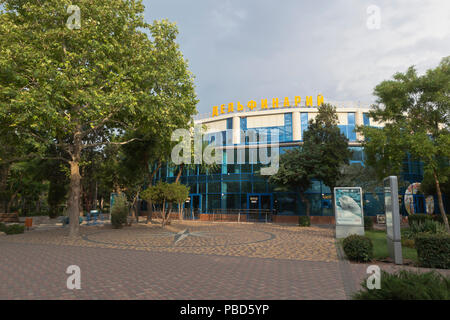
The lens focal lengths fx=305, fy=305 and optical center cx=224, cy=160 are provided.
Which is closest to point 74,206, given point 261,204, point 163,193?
point 163,193

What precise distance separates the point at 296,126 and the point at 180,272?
34.4 meters

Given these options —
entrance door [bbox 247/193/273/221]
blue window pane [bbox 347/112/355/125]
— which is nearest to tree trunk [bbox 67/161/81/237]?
entrance door [bbox 247/193/273/221]

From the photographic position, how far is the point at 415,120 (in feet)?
54.0

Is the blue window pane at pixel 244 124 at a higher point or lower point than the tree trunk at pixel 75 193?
higher

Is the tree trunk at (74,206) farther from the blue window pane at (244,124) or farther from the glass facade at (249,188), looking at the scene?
the blue window pane at (244,124)

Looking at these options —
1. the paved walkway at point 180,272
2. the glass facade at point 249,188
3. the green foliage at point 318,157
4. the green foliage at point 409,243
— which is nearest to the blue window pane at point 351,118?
the glass facade at point 249,188

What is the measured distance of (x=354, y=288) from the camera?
5.90 m

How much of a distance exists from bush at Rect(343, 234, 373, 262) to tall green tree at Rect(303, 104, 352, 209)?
525 inches

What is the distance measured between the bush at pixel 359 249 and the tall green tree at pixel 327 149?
13.3 metres

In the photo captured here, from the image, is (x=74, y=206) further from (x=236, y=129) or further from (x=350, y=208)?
(x=236, y=129)

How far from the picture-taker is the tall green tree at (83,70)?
1305 centimetres

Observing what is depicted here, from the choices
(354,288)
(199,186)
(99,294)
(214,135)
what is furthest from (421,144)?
(214,135)

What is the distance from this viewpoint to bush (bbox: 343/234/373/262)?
28.7 feet

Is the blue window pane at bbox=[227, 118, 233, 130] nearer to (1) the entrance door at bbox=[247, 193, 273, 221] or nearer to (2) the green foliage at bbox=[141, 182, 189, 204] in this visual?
(1) the entrance door at bbox=[247, 193, 273, 221]
